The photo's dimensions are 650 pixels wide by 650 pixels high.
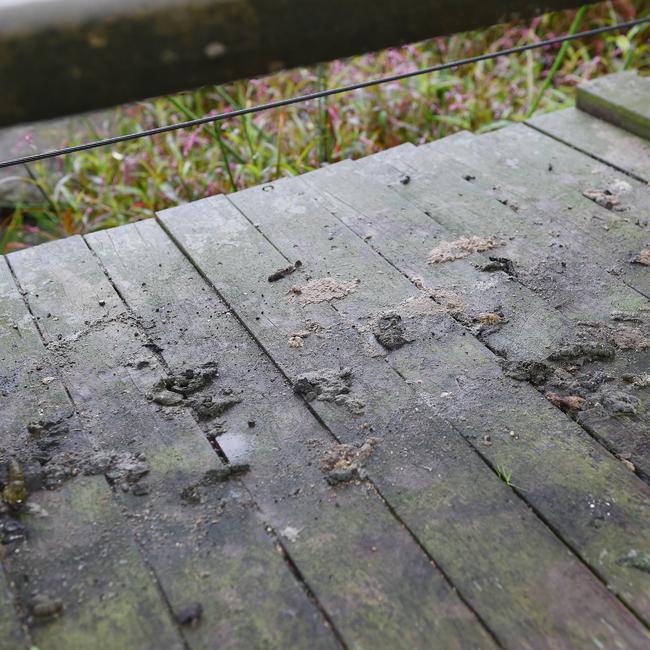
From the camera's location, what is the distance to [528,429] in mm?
1677

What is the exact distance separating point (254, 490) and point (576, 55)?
12.2 ft

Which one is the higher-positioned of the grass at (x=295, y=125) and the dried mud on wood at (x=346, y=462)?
the dried mud on wood at (x=346, y=462)

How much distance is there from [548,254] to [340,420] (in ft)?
2.93

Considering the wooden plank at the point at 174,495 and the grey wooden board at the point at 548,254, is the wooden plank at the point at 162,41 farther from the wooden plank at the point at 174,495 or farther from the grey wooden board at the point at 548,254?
the grey wooden board at the point at 548,254

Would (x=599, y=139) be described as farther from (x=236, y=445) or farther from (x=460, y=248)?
(x=236, y=445)

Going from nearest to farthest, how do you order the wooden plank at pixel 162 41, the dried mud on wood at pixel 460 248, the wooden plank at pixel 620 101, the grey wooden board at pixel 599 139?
the wooden plank at pixel 162 41, the dried mud on wood at pixel 460 248, the grey wooden board at pixel 599 139, the wooden plank at pixel 620 101

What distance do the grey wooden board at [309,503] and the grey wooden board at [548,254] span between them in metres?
0.51

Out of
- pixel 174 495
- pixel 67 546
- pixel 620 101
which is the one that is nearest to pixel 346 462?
pixel 174 495

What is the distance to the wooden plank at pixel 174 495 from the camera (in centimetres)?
133

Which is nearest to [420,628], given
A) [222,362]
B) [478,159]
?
[222,362]

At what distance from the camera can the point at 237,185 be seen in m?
3.62

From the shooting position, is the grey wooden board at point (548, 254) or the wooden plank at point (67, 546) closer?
the wooden plank at point (67, 546)

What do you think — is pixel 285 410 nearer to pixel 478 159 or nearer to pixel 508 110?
pixel 478 159

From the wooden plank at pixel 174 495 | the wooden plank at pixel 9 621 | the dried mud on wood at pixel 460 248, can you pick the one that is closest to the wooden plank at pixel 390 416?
the dried mud on wood at pixel 460 248
